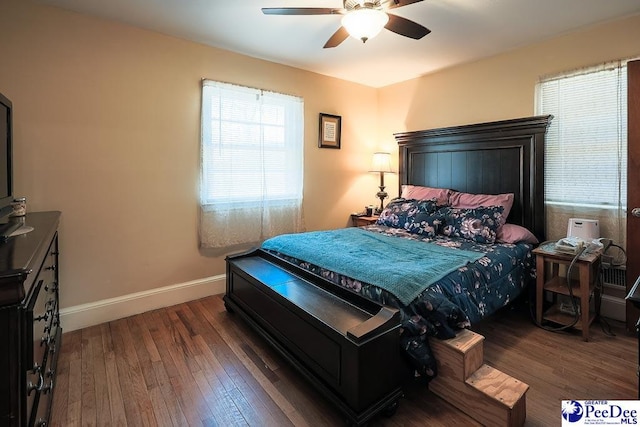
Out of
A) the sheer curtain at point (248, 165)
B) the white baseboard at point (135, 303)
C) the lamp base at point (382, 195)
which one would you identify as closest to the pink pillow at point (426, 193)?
the lamp base at point (382, 195)

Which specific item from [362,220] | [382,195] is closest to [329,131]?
[382,195]

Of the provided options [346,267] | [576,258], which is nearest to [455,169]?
[576,258]

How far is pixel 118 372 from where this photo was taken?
6.47 ft

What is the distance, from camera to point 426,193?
141 inches

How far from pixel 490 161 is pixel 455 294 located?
6.40 feet

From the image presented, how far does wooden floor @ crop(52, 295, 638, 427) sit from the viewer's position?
5.30ft

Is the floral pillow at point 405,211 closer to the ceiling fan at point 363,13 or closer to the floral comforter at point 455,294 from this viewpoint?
the floral comforter at point 455,294

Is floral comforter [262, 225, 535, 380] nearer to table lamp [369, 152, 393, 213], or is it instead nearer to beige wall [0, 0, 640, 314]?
beige wall [0, 0, 640, 314]

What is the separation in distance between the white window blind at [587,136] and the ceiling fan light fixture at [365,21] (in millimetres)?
1975

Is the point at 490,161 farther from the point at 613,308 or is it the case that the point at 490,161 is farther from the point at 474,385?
the point at 474,385

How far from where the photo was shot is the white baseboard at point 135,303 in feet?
8.26

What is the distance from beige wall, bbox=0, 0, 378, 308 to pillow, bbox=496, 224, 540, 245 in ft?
8.87

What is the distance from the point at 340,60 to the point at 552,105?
208cm

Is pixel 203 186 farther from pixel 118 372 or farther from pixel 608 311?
pixel 608 311
